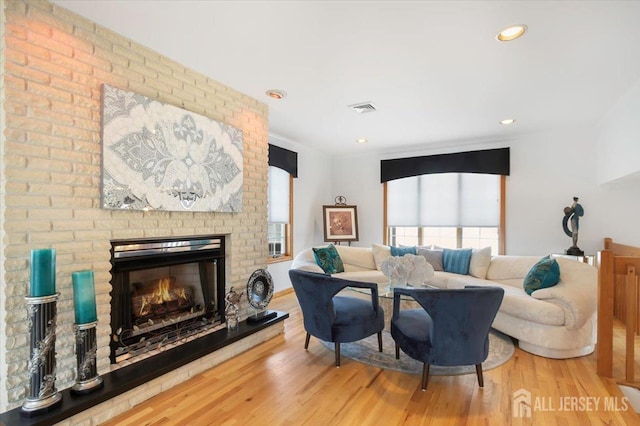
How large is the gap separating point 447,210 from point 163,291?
4.62 meters

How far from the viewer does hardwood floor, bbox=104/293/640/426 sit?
6.45 ft

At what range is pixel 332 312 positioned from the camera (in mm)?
2664

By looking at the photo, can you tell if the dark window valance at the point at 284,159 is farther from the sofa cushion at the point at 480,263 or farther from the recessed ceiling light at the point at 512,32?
the recessed ceiling light at the point at 512,32

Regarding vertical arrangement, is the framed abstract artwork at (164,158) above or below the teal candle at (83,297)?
above

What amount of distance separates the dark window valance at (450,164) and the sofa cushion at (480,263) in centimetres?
144

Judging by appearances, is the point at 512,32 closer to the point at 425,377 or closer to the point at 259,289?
the point at 425,377

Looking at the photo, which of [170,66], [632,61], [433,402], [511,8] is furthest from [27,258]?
[632,61]

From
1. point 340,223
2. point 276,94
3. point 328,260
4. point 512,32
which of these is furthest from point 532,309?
point 340,223

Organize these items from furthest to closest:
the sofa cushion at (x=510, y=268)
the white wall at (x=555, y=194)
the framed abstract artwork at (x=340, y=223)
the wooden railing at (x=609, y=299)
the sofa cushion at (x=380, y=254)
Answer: the framed abstract artwork at (x=340, y=223), the sofa cushion at (x=380, y=254), the white wall at (x=555, y=194), the sofa cushion at (x=510, y=268), the wooden railing at (x=609, y=299)

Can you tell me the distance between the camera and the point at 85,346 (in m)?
1.89

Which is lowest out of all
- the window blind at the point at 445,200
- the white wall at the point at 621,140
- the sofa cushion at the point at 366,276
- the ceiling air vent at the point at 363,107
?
the sofa cushion at the point at 366,276

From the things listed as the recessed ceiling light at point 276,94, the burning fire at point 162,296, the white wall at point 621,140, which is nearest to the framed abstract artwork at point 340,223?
the recessed ceiling light at point 276,94

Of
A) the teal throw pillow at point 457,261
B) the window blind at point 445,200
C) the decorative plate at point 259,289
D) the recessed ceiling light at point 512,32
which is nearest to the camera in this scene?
the recessed ceiling light at point 512,32

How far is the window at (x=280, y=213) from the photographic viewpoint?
4.99m
